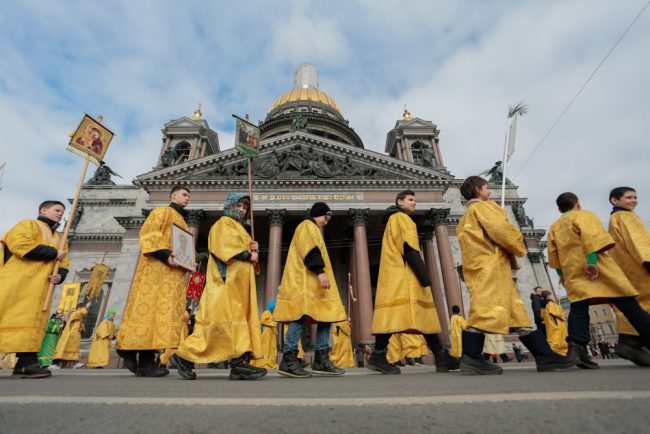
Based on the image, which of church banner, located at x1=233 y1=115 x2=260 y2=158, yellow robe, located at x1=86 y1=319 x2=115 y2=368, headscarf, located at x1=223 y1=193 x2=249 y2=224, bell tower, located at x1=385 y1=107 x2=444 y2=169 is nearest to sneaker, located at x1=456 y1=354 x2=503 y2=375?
headscarf, located at x1=223 y1=193 x2=249 y2=224

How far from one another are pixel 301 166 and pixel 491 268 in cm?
1798

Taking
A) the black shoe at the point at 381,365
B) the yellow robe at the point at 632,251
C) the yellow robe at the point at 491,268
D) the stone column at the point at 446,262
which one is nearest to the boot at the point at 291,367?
the black shoe at the point at 381,365

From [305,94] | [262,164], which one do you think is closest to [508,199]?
[262,164]

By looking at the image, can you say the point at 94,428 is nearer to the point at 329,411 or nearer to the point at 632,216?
the point at 329,411

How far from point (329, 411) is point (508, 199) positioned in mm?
32792

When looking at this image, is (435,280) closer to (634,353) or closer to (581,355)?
(634,353)

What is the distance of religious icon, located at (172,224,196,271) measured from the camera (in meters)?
4.58

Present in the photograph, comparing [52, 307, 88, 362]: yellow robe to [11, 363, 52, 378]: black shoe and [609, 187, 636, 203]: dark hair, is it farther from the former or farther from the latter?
[609, 187, 636, 203]: dark hair

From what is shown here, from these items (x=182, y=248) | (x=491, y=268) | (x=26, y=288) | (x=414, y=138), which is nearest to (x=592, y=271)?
(x=491, y=268)

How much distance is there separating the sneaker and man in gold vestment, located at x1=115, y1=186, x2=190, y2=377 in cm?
347

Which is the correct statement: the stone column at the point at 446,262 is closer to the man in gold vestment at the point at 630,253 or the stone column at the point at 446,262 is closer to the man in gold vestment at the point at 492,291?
the man in gold vestment at the point at 630,253

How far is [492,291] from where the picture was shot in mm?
3508

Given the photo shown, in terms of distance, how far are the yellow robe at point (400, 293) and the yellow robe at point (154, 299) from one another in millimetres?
2657

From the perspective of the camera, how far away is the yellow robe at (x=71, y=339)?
12.7 metres
